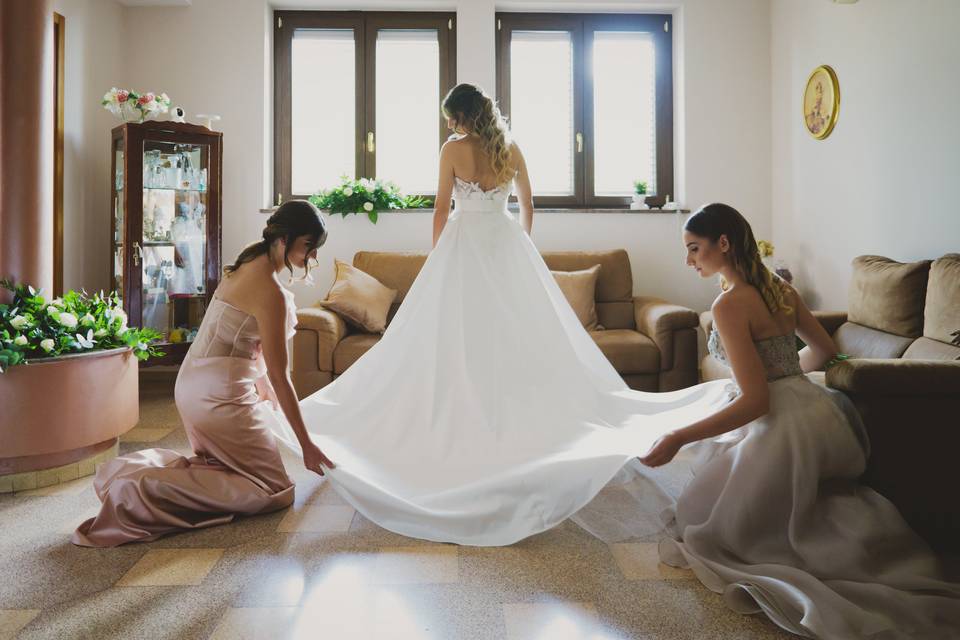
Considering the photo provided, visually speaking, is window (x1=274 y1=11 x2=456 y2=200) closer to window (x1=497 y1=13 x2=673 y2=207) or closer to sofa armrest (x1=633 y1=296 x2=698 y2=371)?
window (x1=497 y1=13 x2=673 y2=207)

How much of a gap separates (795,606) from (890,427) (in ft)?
2.32

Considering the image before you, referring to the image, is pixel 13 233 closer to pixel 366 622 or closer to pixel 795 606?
pixel 366 622

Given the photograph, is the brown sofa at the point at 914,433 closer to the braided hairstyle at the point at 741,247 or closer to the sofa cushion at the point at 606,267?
the braided hairstyle at the point at 741,247

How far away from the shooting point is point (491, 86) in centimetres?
520

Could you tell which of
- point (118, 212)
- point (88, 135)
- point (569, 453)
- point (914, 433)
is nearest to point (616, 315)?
point (569, 453)

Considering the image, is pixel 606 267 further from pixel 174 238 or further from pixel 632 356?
pixel 174 238

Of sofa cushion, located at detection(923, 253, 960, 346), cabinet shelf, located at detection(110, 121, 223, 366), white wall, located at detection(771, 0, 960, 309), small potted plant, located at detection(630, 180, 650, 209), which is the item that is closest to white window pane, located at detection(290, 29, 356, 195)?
cabinet shelf, located at detection(110, 121, 223, 366)

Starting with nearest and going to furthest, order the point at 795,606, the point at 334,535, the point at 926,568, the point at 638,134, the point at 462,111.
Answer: the point at 795,606
the point at 926,568
the point at 334,535
the point at 462,111
the point at 638,134

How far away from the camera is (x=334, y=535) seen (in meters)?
2.31

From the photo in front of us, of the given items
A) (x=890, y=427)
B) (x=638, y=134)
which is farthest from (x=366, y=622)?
(x=638, y=134)

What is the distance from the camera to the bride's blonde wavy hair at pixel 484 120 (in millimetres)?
3033

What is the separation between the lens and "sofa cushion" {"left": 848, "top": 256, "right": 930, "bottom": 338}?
315 cm

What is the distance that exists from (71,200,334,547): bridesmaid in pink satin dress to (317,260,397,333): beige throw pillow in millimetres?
1668

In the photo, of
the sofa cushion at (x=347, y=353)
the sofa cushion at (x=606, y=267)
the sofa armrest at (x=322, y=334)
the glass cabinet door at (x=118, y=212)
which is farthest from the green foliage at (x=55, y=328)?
the sofa cushion at (x=606, y=267)
